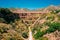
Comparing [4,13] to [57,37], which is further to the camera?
[4,13]

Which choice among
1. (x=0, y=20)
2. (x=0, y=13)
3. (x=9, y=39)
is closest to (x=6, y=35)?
(x=9, y=39)

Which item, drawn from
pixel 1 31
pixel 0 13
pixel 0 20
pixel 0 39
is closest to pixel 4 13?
pixel 0 13

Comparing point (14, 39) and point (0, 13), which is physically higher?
point (0, 13)

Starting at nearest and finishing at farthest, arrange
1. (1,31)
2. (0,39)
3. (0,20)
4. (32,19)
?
1. (0,39)
2. (1,31)
3. (0,20)
4. (32,19)

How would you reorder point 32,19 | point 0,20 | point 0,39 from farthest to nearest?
point 32,19 < point 0,20 < point 0,39

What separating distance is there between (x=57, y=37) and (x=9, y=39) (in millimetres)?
8417

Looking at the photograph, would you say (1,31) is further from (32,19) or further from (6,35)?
(32,19)

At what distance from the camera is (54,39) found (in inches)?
1443

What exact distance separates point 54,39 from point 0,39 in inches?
364

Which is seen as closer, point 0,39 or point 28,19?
point 0,39

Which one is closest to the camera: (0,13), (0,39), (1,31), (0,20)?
(0,39)

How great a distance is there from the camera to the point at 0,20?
164ft

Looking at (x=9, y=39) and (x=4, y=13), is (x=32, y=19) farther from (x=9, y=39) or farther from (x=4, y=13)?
(x=9, y=39)

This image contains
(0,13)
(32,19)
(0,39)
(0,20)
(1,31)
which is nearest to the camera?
(0,39)
